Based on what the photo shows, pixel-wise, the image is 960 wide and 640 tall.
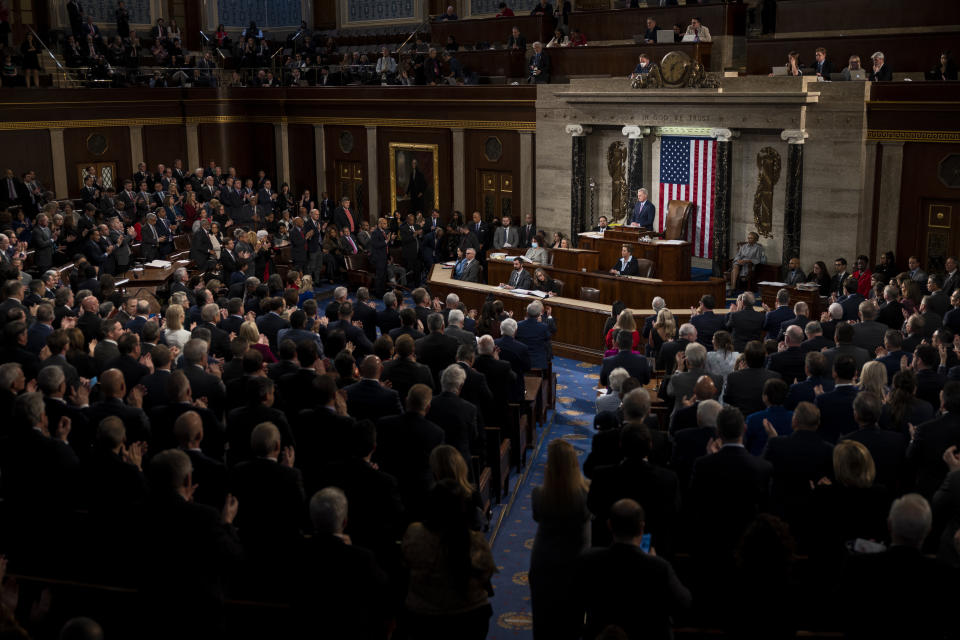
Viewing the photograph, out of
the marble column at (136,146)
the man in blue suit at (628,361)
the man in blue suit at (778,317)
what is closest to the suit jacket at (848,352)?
the man in blue suit at (628,361)

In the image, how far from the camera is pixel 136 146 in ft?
77.3

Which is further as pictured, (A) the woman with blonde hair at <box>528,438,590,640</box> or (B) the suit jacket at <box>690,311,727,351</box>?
(B) the suit jacket at <box>690,311,727,351</box>

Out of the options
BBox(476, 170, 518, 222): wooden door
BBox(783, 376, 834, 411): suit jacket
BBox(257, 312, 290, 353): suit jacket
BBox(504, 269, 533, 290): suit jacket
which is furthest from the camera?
BBox(476, 170, 518, 222): wooden door

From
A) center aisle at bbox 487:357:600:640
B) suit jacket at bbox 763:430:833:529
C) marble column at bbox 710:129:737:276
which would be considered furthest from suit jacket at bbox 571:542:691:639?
marble column at bbox 710:129:737:276

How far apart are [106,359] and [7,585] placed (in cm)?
377

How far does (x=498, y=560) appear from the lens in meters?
7.48

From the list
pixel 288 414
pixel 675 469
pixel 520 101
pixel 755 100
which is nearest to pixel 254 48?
pixel 520 101

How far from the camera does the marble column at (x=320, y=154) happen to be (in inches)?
963

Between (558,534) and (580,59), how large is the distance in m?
15.6

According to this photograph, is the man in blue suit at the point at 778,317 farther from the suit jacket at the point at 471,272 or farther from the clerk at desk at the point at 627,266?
the suit jacket at the point at 471,272

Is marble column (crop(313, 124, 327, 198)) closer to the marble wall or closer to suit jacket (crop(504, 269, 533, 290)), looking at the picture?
the marble wall

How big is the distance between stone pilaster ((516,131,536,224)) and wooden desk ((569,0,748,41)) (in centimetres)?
253

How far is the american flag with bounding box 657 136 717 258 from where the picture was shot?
1784 centimetres

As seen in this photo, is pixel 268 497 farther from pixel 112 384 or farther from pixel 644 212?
pixel 644 212
